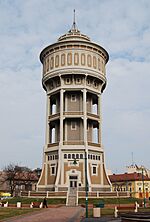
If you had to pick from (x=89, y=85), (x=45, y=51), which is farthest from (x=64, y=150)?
(x=45, y=51)

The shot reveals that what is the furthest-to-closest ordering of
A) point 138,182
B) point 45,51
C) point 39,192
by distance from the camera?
point 138,182
point 45,51
point 39,192

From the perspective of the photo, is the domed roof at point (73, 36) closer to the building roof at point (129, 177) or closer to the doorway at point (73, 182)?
the doorway at point (73, 182)

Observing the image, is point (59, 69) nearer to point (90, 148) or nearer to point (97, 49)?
point (97, 49)

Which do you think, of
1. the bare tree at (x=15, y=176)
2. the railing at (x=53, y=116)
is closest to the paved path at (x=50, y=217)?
the railing at (x=53, y=116)

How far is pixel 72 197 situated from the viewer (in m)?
53.2

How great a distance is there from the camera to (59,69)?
63.3m

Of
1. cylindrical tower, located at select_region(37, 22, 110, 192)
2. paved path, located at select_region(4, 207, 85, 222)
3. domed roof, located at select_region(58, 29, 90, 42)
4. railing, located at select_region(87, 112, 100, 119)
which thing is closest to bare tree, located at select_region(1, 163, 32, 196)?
cylindrical tower, located at select_region(37, 22, 110, 192)

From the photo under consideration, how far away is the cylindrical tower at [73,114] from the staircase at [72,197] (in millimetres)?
799

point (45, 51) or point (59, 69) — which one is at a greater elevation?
point (45, 51)

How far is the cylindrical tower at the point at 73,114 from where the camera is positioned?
59.2m

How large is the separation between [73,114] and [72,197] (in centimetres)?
1629

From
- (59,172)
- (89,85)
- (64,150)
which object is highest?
(89,85)

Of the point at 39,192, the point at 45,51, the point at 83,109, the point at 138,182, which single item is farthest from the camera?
the point at 138,182

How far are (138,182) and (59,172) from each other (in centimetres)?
5957
